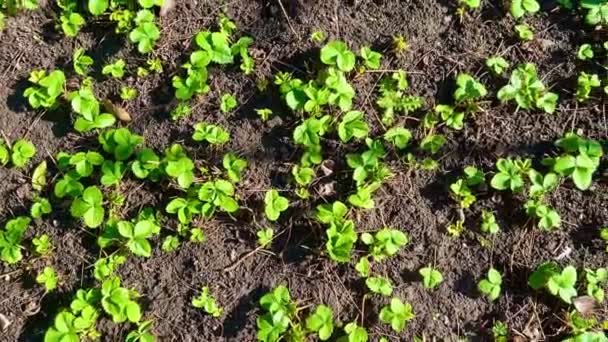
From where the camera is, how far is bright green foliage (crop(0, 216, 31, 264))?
2.77 m

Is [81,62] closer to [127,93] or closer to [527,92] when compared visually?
[127,93]

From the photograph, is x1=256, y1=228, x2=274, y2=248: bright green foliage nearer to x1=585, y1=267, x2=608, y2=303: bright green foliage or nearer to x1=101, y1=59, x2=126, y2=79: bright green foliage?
x1=101, y1=59, x2=126, y2=79: bright green foliage

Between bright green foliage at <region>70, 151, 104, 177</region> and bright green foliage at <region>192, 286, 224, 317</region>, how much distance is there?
68cm

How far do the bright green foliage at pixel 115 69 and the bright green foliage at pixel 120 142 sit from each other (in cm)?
27

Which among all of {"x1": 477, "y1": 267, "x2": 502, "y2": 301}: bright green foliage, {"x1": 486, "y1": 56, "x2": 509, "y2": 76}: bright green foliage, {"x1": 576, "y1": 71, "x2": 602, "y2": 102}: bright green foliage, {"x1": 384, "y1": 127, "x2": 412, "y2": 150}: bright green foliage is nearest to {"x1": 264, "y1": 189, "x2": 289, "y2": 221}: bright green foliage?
{"x1": 384, "y1": 127, "x2": 412, "y2": 150}: bright green foliage

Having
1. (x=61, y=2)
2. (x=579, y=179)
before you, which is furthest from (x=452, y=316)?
(x=61, y=2)

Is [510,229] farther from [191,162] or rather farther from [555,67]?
[191,162]

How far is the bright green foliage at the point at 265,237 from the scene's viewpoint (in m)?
2.80

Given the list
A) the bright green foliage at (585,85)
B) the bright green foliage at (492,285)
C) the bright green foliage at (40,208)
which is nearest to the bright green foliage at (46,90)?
the bright green foliage at (40,208)

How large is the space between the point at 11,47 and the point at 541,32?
7.79 feet

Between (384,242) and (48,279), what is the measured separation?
1.36 m

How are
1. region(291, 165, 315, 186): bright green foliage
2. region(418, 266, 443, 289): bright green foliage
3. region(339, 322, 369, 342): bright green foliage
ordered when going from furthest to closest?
1. region(291, 165, 315, 186): bright green foliage
2. region(418, 266, 443, 289): bright green foliage
3. region(339, 322, 369, 342): bright green foliage

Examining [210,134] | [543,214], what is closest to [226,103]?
[210,134]

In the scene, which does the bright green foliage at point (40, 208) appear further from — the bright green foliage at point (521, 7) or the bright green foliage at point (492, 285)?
the bright green foliage at point (521, 7)
